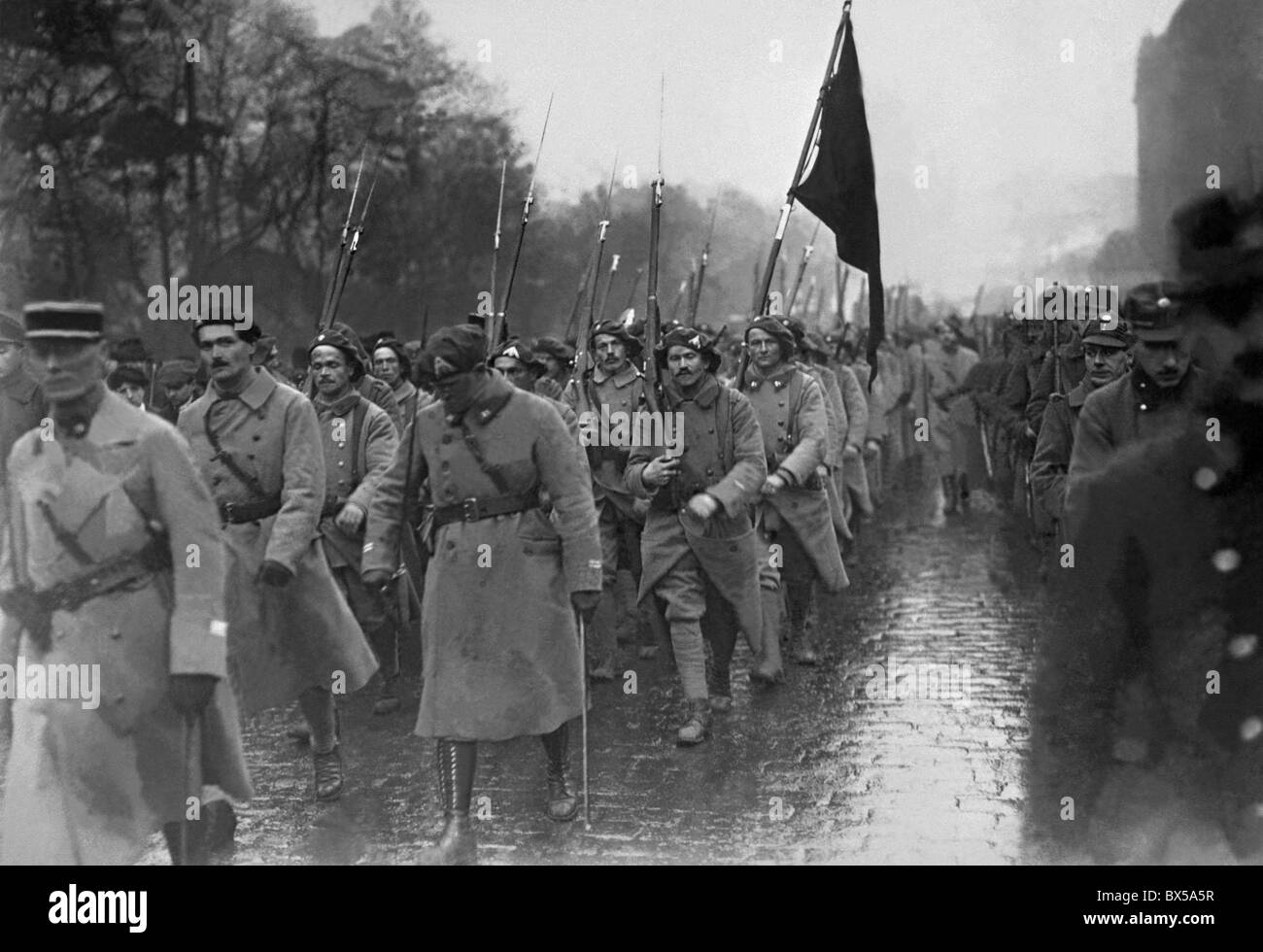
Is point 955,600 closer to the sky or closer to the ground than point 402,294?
closer to the ground

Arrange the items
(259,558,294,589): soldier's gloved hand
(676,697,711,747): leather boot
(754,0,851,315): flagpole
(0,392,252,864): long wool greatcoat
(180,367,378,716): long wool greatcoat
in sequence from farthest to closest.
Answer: (754,0,851,315): flagpole → (676,697,711,747): leather boot → (180,367,378,716): long wool greatcoat → (259,558,294,589): soldier's gloved hand → (0,392,252,864): long wool greatcoat

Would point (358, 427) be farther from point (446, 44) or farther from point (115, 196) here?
point (115, 196)

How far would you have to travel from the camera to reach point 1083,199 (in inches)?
417

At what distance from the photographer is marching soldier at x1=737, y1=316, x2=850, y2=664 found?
9.74 meters

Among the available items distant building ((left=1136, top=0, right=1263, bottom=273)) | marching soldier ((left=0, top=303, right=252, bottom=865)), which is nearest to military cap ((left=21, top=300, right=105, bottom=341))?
marching soldier ((left=0, top=303, right=252, bottom=865))

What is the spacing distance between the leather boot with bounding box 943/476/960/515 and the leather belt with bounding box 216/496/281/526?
11.8 m

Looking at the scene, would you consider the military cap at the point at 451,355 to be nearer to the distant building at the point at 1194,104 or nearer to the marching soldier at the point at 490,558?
the marching soldier at the point at 490,558

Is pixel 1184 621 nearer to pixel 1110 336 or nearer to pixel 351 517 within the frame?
pixel 1110 336

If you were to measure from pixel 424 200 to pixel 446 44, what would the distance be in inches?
140

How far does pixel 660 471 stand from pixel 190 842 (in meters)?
3.22

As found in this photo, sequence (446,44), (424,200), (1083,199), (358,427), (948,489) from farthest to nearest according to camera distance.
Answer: (948,489) < (424,200) < (446,44) < (1083,199) < (358,427)

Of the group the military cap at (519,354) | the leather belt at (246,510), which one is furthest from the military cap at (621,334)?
the leather belt at (246,510)

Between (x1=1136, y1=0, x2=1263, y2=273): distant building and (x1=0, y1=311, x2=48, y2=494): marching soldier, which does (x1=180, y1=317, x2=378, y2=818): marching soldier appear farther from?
(x1=1136, y1=0, x2=1263, y2=273): distant building
